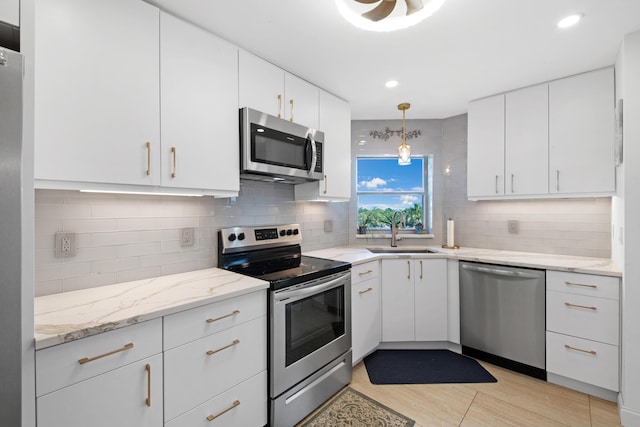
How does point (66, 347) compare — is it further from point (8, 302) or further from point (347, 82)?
point (347, 82)

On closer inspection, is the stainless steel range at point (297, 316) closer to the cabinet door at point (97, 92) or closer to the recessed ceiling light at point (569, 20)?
the cabinet door at point (97, 92)

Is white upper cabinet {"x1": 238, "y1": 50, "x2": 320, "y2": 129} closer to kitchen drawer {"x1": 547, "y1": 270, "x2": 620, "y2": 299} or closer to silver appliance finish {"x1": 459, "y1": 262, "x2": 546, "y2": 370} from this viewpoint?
silver appliance finish {"x1": 459, "y1": 262, "x2": 546, "y2": 370}

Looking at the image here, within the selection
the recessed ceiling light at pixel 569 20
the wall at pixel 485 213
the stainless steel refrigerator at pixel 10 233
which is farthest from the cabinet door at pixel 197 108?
the recessed ceiling light at pixel 569 20

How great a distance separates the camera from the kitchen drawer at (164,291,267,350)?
131 centimetres

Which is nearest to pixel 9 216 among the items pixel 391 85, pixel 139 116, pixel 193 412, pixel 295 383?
pixel 139 116

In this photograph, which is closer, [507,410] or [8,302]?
[8,302]

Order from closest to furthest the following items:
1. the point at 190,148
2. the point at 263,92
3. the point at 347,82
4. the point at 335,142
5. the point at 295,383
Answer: the point at 190,148 < the point at 295,383 < the point at 263,92 < the point at 347,82 < the point at 335,142

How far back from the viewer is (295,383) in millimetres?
1806

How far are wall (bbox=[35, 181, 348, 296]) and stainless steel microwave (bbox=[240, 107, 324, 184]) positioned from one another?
0.35 m

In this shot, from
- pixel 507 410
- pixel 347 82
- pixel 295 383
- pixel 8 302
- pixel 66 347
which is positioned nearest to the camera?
pixel 8 302

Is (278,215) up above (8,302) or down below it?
above

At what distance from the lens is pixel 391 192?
138 inches

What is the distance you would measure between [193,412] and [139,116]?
4.80 feet

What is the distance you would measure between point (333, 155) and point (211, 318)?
1771mm
